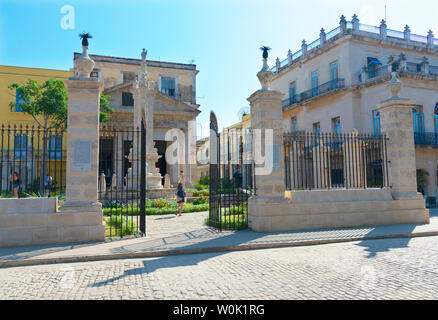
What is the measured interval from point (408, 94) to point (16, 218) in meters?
23.0

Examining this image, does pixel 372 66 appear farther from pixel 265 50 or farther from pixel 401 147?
pixel 265 50

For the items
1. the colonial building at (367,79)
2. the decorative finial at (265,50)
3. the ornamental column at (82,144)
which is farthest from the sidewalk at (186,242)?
the colonial building at (367,79)

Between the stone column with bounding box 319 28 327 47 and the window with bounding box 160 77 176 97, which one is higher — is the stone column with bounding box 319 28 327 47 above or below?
above

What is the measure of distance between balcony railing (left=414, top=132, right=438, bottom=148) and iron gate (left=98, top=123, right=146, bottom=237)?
17729 millimetres

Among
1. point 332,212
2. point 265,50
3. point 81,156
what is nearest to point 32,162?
point 81,156

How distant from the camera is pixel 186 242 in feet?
25.1

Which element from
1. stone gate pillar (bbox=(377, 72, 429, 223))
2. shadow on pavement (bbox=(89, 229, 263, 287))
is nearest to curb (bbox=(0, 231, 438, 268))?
shadow on pavement (bbox=(89, 229, 263, 287))

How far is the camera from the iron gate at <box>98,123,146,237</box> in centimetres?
866

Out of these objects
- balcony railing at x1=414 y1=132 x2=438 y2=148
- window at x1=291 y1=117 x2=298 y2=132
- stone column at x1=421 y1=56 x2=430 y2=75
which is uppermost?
stone column at x1=421 y1=56 x2=430 y2=75

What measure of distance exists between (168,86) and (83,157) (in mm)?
24675

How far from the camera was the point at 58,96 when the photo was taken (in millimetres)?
21094

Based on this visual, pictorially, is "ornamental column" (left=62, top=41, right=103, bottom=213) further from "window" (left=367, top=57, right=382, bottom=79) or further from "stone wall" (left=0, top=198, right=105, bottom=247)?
"window" (left=367, top=57, right=382, bottom=79)
